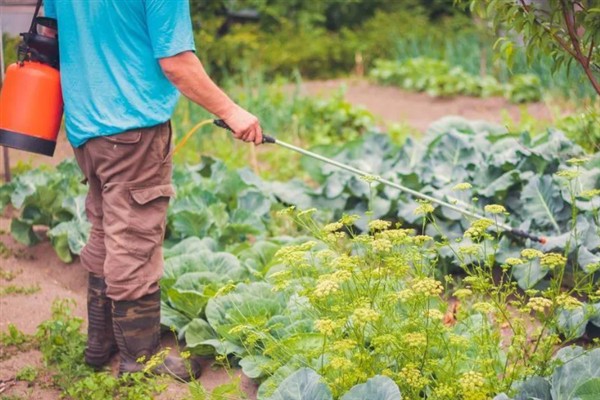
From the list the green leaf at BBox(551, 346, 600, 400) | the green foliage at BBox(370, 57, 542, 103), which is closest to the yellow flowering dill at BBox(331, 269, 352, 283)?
the green leaf at BBox(551, 346, 600, 400)

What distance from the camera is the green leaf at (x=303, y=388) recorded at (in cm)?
260

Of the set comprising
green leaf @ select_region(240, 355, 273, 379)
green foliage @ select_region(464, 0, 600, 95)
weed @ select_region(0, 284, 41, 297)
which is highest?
green foliage @ select_region(464, 0, 600, 95)

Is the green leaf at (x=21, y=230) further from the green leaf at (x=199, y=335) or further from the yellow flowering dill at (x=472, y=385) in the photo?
the yellow flowering dill at (x=472, y=385)

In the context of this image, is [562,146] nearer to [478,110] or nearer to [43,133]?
[43,133]

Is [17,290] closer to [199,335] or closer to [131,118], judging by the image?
[199,335]

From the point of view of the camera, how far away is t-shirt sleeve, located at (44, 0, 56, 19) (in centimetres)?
344

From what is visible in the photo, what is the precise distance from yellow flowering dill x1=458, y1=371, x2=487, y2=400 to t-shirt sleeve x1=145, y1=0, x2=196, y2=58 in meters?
1.52

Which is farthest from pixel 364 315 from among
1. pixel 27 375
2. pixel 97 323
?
pixel 27 375

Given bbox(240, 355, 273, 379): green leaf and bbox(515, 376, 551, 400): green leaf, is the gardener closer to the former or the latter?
bbox(240, 355, 273, 379): green leaf

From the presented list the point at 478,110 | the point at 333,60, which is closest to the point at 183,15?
the point at 478,110

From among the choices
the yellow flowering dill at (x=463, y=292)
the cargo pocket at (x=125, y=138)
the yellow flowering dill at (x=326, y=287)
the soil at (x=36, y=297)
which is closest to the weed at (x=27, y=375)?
the soil at (x=36, y=297)

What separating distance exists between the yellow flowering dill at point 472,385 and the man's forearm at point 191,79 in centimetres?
141

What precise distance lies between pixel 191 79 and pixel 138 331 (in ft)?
3.35

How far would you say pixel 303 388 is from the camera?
8.61 feet
